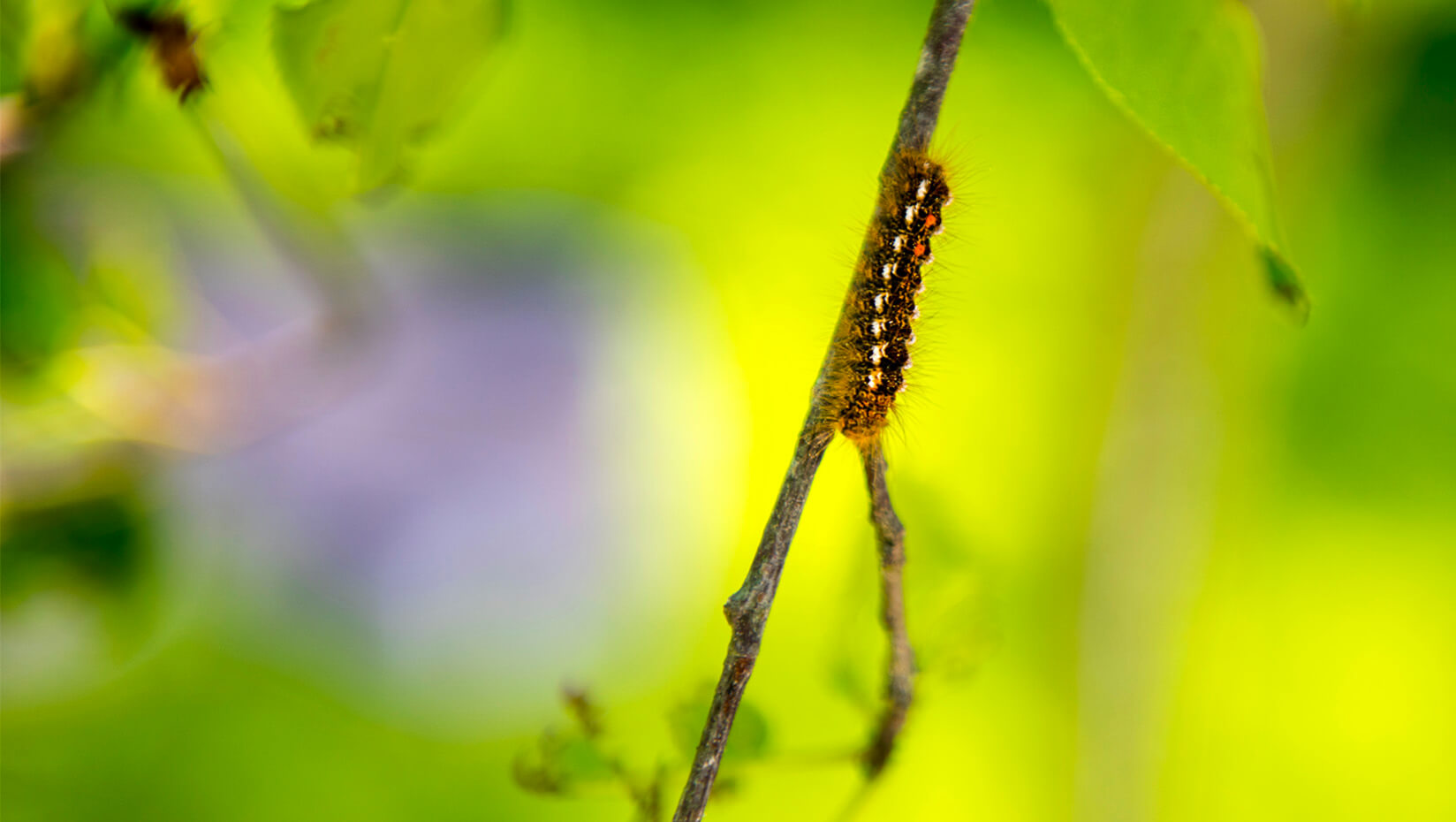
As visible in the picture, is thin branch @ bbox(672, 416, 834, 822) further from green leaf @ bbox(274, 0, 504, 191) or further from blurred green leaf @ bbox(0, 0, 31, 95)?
blurred green leaf @ bbox(0, 0, 31, 95)

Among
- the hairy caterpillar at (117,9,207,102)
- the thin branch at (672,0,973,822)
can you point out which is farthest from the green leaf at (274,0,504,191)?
the thin branch at (672,0,973,822)

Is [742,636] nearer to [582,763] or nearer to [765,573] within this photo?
[765,573]

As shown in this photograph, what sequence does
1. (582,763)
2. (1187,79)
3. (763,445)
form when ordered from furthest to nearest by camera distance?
(763,445), (582,763), (1187,79)

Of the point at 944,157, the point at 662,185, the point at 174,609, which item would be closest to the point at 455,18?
the point at 944,157

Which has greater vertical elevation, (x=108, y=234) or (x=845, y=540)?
Result: (x=108, y=234)

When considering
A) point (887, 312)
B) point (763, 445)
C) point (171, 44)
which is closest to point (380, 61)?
point (171, 44)

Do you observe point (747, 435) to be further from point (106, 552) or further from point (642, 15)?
point (106, 552)

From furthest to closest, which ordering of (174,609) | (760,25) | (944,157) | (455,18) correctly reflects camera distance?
(760,25) < (174,609) < (944,157) < (455,18)

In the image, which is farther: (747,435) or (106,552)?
(747,435)
